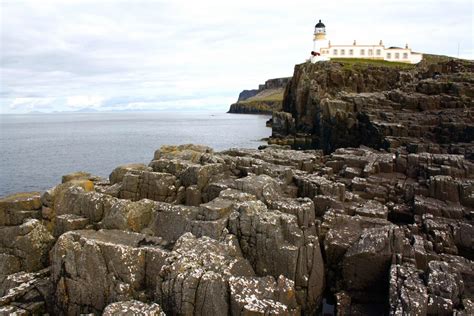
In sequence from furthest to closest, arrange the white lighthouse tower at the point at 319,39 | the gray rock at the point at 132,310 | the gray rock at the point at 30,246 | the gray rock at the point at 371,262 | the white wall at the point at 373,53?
the white wall at the point at 373,53 < the white lighthouse tower at the point at 319,39 < the gray rock at the point at 30,246 < the gray rock at the point at 371,262 < the gray rock at the point at 132,310

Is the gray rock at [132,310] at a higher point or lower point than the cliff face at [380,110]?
lower

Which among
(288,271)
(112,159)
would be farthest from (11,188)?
(288,271)

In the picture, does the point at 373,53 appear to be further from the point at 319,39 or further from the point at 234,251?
the point at 234,251

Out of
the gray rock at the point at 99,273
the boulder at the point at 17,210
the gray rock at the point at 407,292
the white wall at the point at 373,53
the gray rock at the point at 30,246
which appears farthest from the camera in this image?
the white wall at the point at 373,53

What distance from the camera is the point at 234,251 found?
50.2 ft

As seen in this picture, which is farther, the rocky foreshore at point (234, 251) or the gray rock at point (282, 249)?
the gray rock at point (282, 249)

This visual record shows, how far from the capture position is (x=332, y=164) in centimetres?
3394

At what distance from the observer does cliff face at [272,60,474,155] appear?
49594 mm

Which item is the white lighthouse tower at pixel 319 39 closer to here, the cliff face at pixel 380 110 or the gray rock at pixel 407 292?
the cliff face at pixel 380 110

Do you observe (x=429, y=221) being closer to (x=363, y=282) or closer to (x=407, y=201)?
(x=407, y=201)

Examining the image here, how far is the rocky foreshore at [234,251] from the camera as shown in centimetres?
1300

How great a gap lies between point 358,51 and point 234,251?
140998mm

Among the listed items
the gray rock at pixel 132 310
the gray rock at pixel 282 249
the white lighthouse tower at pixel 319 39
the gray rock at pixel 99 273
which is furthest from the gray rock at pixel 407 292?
the white lighthouse tower at pixel 319 39

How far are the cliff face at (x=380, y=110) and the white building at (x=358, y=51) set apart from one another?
95.5 feet
